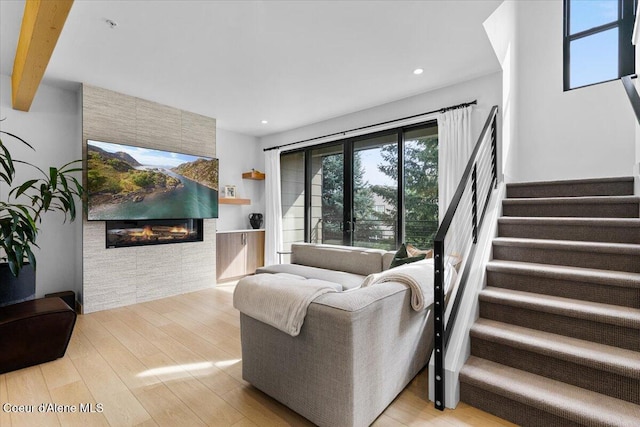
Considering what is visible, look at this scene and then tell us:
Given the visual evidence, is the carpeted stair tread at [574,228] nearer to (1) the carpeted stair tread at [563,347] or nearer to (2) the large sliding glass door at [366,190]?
(1) the carpeted stair tread at [563,347]

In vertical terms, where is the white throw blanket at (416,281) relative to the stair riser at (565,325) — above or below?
above

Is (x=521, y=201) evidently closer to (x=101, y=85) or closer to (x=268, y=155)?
(x=268, y=155)

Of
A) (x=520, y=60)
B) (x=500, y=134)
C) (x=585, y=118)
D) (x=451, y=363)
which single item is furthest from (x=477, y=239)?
(x=520, y=60)

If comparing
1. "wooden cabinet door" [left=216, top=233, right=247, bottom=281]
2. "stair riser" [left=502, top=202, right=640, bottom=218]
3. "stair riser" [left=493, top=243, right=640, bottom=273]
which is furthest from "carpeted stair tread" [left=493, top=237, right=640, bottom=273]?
"wooden cabinet door" [left=216, top=233, right=247, bottom=281]

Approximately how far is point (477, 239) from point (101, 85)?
171 inches

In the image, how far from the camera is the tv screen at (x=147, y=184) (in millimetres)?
3625

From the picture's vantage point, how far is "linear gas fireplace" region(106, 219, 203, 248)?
3.87m

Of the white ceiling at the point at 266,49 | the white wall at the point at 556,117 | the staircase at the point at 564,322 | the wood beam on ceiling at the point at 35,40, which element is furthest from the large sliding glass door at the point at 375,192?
the wood beam on ceiling at the point at 35,40

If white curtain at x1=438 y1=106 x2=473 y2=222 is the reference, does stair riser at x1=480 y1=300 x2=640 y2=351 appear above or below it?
below

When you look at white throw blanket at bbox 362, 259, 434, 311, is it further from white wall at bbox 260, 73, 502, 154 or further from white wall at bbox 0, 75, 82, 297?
white wall at bbox 0, 75, 82, 297

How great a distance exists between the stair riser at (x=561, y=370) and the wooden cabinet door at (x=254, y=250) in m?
4.20

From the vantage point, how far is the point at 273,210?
5660 millimetres

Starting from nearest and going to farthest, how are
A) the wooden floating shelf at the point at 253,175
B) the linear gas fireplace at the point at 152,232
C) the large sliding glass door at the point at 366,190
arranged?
the linear gas fireplace at the point at 152,232 → the large sliding glass door at the point at 366,190 → the wooden floating shelf at the point at 253,175

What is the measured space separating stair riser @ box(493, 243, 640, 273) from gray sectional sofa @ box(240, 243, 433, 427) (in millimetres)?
963
